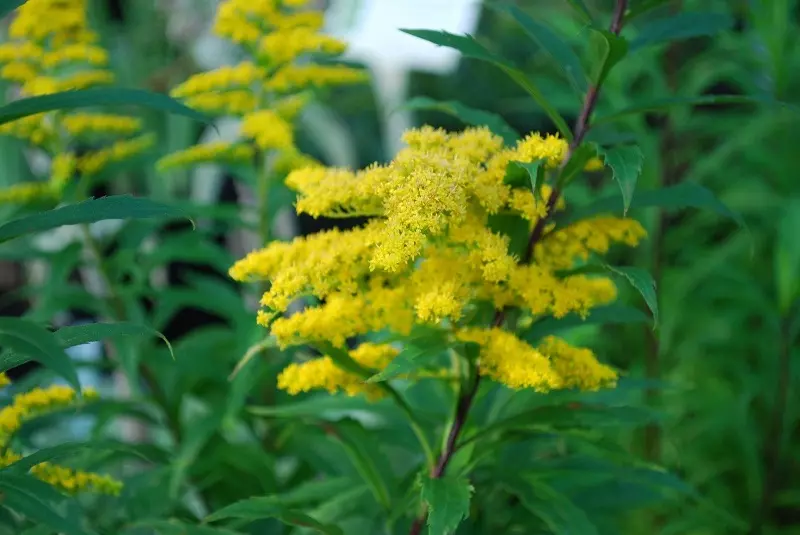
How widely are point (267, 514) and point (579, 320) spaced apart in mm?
376

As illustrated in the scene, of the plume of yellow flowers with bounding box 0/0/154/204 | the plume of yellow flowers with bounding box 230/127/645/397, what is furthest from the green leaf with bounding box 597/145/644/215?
the plume of yellow flowers with bounding box 0/0/154/204

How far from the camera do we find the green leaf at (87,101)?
0.60m

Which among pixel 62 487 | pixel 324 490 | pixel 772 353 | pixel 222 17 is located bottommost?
pixel 772 353

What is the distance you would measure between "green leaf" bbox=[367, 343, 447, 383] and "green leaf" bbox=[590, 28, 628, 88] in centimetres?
31

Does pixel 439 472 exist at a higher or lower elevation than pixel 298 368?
lower

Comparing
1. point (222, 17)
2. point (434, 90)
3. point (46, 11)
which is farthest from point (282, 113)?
point (434, 90)

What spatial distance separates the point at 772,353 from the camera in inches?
60.0

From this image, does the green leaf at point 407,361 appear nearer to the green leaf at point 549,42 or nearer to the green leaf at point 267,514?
the green leaf at point 267,514

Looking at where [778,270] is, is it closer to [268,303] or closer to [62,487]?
[268,303]

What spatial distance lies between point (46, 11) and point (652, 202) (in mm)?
914

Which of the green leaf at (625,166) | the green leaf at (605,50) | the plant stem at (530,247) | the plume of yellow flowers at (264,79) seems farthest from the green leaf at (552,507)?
the plume of yellow flowers at (264,79)

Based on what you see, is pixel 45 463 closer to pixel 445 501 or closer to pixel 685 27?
pixel 445 501

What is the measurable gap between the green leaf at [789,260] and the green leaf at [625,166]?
85 cm

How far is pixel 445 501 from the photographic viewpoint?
68cm
